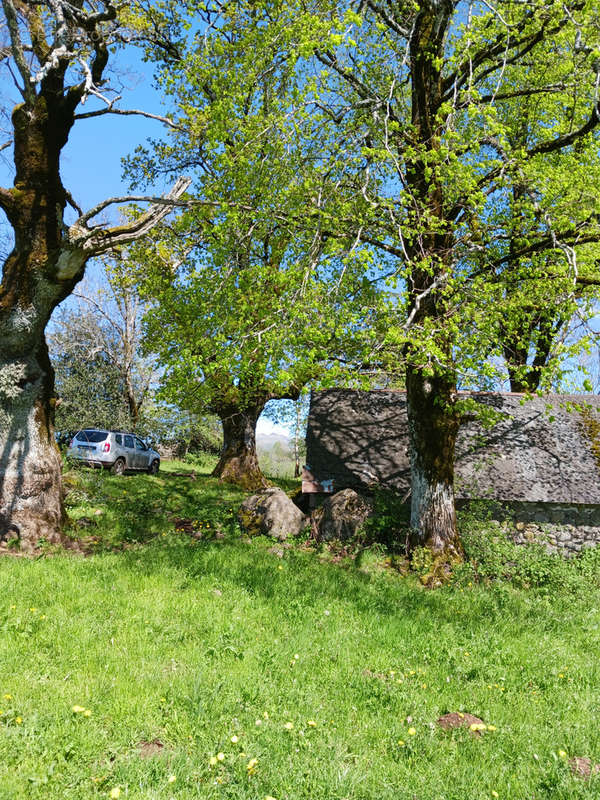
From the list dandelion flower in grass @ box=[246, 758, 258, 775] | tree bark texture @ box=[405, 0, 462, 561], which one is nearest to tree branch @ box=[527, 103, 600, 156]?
tree bark texture @ box=[405, 0, 462, 561]

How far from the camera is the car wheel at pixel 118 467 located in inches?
897

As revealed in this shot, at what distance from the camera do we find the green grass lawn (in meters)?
3.89

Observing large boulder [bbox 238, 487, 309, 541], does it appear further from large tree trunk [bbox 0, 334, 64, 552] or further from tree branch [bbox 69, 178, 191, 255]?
tree branch [bbox 69, 178, 191, 255]

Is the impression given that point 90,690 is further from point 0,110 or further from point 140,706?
point 0,110

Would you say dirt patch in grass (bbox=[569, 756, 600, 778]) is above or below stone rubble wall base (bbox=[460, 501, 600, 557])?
below

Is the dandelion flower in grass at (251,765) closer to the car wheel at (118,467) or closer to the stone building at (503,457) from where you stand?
the stone building at (503,457)

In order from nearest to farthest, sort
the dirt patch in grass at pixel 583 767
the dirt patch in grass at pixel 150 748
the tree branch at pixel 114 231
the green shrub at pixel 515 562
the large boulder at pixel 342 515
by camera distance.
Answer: the dirt patch in grass at pixel 150 748
the dirt patch in grass at pixel 583 767
the tree branch at pixel 114 231
the green shrub at pixel 515 562
the large boulder at pixel 342 515

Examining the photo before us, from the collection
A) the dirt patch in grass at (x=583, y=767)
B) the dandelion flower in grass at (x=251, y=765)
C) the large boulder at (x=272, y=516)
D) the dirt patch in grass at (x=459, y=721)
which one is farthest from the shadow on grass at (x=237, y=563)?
the dandelion flower in grass at (x=251, y=765)

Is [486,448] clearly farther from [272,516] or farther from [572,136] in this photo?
[572,136]

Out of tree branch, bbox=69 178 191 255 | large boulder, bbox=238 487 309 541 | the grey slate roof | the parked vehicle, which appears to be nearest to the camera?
tree branch, bbox=69 178 191 255

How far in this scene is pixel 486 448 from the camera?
1415cm

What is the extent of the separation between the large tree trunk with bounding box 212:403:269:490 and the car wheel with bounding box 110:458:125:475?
5173 mm

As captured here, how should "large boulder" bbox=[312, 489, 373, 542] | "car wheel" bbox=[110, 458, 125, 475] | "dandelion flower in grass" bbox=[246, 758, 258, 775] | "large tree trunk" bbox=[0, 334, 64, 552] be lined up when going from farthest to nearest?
1. "car wheel" bbox=[110, 458, 125, 475]
2. "large boulder" bbox=[312, 489, 373, 542]
3. "large tree trunk" bbox=[0, 334, 64, 552]
4. "dandelion flower in grass" bbox=[246, 758, 258, 775]

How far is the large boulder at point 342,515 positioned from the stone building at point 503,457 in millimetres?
1064
